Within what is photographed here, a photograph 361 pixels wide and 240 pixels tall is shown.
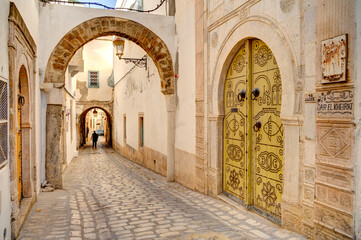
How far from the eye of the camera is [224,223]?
4.39m

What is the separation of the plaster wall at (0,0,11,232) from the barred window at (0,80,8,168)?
9 centimetres

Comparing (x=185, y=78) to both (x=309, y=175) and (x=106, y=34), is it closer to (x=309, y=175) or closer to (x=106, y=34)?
(x=106, y=34)

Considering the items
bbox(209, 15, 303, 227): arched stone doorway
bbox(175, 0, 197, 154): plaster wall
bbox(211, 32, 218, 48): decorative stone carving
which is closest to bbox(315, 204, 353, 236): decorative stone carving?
bbox(209, 15, 303, 227): arched stone doorway

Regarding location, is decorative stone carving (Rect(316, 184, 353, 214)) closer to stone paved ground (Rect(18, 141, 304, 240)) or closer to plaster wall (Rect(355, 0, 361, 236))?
plaster wall (Rect(355, 0, 361, 236))

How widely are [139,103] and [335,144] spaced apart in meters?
9.95

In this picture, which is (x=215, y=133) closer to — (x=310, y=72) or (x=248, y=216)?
(x=248, y=216)

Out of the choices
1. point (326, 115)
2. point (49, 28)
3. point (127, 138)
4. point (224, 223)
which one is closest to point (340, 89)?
point (326, 115)

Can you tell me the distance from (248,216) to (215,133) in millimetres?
1697

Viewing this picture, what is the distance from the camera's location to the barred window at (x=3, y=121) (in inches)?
126

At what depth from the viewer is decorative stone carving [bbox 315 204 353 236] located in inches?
115

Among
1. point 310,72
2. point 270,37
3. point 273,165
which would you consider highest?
point 270,37

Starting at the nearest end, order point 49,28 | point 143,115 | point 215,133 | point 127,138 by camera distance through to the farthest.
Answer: point 215,133 < point 49,28 < point 143,115 < point 127,138

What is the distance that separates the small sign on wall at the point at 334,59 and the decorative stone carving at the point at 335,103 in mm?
130

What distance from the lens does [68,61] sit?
718 cm
